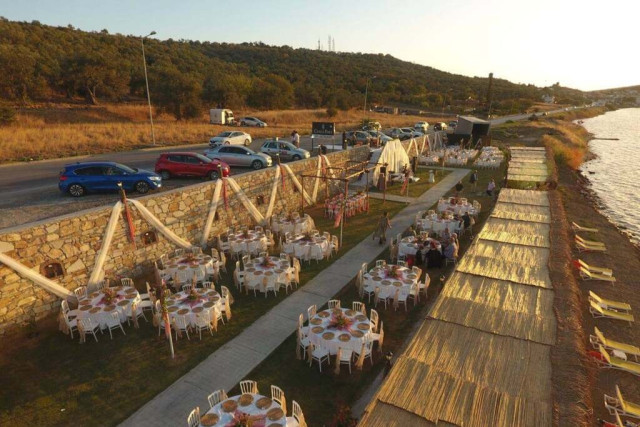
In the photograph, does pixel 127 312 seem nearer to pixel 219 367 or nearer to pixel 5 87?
pixel 219 367

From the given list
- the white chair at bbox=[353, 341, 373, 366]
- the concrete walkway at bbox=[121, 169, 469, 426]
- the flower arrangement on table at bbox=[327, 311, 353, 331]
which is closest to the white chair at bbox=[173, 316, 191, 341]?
the concrete walkway at bbox=[121, 169, 469, 426]

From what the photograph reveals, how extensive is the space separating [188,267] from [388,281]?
6569 millimetres

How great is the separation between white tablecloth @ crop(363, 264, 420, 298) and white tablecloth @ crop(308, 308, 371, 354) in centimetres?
193

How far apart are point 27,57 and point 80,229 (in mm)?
49228

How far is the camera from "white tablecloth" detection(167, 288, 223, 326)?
31.8ft

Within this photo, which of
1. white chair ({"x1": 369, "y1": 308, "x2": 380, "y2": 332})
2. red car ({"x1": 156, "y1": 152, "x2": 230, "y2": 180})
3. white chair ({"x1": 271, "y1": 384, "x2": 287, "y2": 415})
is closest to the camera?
white chair ({"x1": 271, "y1": 384, "x2": 287, "y2": 415})

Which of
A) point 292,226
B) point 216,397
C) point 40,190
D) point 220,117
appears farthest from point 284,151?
point 220,117

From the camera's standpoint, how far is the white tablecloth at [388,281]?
1110 cm

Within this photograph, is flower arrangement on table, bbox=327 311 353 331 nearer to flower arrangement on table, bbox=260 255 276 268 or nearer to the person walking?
flower arrangement on table, bbox=260 255 276 268

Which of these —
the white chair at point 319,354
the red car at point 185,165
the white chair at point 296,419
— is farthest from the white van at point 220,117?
the white chair at point 296,419

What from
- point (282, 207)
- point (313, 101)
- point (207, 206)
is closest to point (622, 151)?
point (313, 101)

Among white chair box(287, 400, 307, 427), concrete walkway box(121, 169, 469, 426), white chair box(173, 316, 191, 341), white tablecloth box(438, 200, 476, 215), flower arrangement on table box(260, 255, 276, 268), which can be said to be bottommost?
concrete walkway box(121, 169, 469, 426)

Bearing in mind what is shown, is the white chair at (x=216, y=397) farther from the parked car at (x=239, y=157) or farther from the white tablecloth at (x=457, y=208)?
the parked car at (x=239, y=157)

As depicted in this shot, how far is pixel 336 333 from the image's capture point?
8.80m
